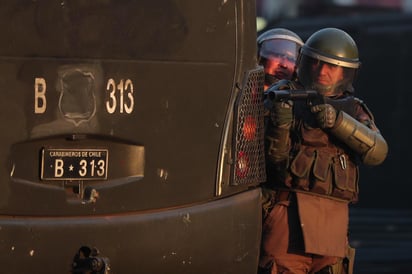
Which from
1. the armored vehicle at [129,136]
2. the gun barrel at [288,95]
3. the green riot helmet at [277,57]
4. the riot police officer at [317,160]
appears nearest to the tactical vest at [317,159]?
the riot police officer at [317,160]

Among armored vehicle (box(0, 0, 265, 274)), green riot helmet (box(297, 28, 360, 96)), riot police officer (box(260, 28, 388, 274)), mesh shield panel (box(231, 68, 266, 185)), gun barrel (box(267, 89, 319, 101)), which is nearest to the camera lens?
armored vehicle (box(0, 0, 265, 274))

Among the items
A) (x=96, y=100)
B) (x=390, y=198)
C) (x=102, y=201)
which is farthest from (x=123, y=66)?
(x=390, y=198)

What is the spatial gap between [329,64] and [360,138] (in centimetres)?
52

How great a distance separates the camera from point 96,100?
6422mm

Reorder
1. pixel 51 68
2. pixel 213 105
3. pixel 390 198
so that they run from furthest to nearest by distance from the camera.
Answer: pixel 390 198 < pixel 213 105 < pixel 51 68

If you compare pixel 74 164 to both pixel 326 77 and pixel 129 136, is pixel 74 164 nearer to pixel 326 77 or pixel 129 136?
pixel 129 136

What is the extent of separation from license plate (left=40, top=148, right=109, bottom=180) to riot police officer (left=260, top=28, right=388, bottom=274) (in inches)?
47.6

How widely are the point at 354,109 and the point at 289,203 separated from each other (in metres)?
0.65

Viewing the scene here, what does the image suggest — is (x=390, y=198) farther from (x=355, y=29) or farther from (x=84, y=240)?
(x=84, y=240)

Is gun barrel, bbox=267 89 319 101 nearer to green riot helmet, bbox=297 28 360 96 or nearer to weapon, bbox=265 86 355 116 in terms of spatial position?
weapon, bbox=265 86 355 116

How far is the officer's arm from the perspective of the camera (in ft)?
23.9

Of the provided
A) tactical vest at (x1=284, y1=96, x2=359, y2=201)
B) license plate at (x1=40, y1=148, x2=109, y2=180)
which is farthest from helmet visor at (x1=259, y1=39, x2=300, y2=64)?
license plate at (x1=40, y1=148, x2=109, y2=180)

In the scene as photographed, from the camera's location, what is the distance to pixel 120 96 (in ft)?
21.3

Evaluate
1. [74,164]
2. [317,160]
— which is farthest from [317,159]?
[74,164]
